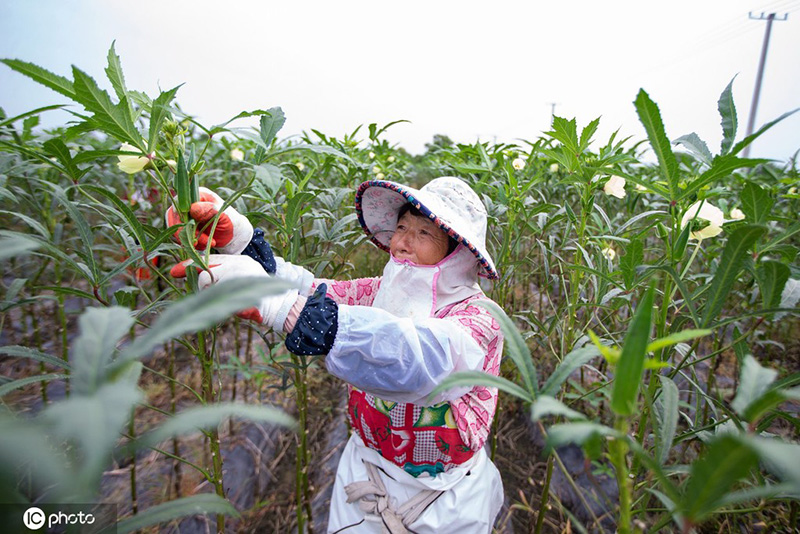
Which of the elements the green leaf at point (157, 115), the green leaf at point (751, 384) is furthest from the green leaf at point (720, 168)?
the green leaf at point (157, 115)

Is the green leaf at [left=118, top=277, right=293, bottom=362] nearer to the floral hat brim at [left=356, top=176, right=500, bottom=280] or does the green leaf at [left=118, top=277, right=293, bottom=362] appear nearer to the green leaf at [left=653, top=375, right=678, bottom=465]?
the green leaf at [left=653, top=375, right=678, bottom=465]

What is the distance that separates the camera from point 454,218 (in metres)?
1.02

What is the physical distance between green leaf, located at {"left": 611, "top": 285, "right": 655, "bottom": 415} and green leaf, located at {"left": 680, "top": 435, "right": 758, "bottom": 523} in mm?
57

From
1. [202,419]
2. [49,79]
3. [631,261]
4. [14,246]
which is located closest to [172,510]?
[202,419]

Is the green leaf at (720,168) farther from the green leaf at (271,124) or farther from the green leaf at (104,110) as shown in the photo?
the green leaf at (104,110)

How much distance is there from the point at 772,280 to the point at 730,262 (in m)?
0.07

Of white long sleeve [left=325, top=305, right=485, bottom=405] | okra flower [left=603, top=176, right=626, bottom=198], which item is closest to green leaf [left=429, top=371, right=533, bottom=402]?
white long sleeve [left=325, top=305, right=485, bottom=405]

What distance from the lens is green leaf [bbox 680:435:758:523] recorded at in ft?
0.94

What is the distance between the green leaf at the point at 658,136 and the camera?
21.7 inches

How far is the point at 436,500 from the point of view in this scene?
1.04m

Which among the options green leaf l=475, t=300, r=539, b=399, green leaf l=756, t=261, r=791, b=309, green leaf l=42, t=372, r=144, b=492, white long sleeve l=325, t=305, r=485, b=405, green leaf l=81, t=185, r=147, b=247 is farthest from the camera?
white long sleeve l=325, t=305, r=485, b=405

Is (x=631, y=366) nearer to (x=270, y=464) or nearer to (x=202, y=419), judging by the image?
(x=202, y=419)

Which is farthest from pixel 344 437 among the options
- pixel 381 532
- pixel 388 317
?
pixel 388 317

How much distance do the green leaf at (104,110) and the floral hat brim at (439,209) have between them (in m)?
0.56
